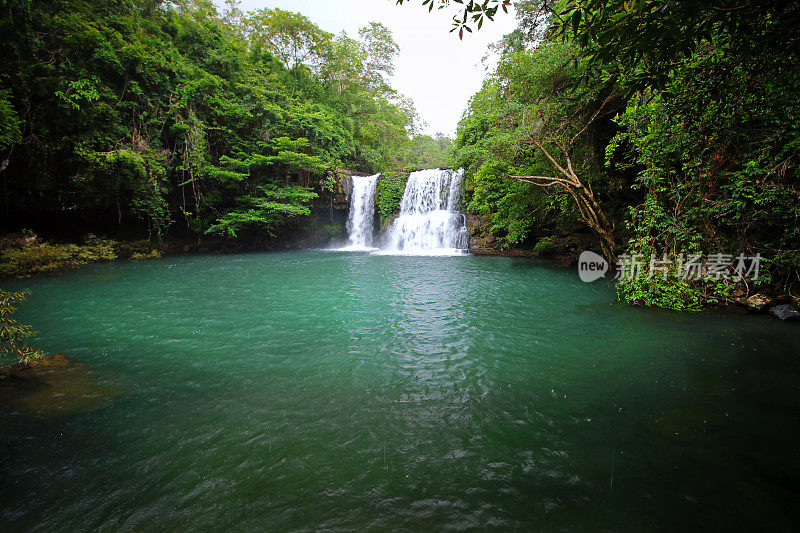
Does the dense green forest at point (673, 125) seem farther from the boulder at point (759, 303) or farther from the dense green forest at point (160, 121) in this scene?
the dense green forest at point (160, 121)

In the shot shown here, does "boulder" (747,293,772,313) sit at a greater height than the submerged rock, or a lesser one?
greater

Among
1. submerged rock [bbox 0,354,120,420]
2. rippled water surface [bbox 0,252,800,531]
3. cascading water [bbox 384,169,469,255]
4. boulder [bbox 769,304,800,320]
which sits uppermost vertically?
cascading water [bbox 384,169,469,255]

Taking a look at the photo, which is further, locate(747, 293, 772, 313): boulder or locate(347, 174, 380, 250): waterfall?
locate(347, 174, 380, 250): waterfall

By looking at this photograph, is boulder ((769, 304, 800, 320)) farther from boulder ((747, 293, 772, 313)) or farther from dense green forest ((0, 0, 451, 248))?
dense green forest ((0, 0, 451, 248))

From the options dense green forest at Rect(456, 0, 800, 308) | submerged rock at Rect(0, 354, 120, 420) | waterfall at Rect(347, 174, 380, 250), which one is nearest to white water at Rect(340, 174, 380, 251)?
waterfall at Rect(347, 174, 380, 250)

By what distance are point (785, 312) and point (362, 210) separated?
64.1ft

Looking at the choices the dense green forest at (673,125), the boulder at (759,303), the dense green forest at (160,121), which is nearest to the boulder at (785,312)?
the boulder at (759,303)

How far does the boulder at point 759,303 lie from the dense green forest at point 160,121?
17.7 metres

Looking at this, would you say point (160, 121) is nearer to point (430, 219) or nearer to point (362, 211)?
point (362, 211)

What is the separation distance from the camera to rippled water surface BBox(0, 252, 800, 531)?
215 centimetres

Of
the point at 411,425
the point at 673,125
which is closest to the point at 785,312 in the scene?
the point at 673,125

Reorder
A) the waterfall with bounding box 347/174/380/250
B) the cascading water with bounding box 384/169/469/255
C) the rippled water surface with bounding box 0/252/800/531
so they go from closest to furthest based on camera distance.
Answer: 1. the rippled water surface with bounding box 0/252/800/531
2. the cascading water with bounding box 384/169/469/255
3. the waterfall with bounding box 347/174/380/250

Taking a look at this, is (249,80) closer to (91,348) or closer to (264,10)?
(264,10)

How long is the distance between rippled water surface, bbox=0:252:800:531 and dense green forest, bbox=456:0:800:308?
5.34 ft
